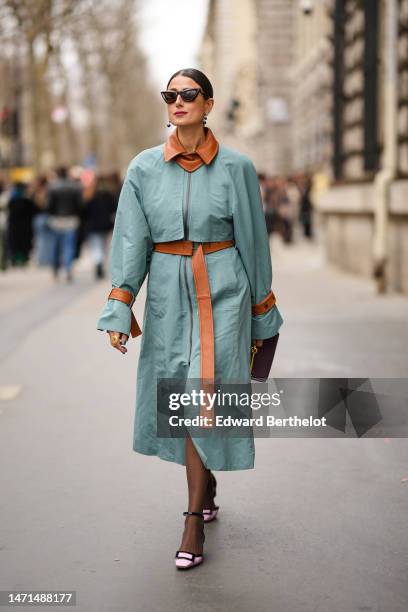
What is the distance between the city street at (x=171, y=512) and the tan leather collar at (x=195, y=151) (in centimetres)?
143

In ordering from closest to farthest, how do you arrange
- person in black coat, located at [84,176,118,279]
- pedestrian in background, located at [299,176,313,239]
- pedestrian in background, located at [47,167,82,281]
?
pedestrian in background, located at [47,167,82,281]
person in black coat, located at [84,176,118,279]
pedestrian in background, located at [299,176,313,239]

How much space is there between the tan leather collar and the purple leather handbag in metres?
0.75

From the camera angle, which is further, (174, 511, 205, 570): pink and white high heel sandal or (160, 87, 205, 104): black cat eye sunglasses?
(160, 87, 205, 104): black cat eye sunglasses

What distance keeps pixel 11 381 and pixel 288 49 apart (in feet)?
130

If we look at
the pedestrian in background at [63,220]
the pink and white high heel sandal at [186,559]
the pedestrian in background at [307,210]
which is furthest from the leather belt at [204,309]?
the pedestrian in background at [307,210]

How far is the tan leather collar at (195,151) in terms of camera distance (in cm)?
433

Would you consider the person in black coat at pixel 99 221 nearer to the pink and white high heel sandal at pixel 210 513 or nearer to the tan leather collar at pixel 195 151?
the pink and white high heel sandal at pixel 210 513

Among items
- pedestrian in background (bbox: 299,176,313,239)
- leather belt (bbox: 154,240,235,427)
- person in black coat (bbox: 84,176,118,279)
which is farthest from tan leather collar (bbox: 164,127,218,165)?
pedestrian in background (bbox: 299,176,313,239)

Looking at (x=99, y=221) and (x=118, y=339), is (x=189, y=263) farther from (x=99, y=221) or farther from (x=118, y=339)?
(x=99, y=221)

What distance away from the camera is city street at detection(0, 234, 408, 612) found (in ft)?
13.1

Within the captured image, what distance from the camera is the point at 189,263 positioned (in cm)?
433

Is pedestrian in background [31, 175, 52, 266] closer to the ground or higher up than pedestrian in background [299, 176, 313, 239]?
higher up

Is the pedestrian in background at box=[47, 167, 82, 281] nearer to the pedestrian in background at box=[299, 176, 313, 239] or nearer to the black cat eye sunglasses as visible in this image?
the pedestrian in background at box=[299, 176, 313, 239]

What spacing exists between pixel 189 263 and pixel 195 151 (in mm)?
403
